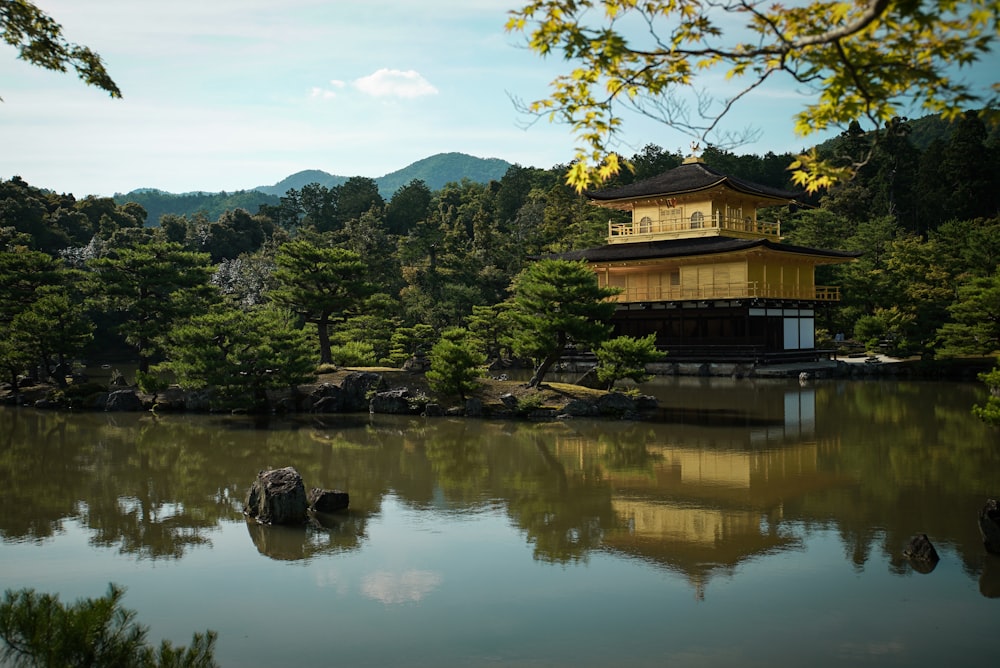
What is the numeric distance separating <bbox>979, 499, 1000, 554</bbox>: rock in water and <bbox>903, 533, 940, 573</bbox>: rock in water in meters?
0.57

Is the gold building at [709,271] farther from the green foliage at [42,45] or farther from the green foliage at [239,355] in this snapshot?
the green foliage at [42,45]

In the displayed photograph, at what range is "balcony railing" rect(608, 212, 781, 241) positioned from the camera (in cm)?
3409

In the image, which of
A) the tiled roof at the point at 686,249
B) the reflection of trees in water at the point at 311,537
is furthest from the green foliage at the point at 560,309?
the tiled roof at the point at 686,249

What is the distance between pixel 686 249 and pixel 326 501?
82.2ft

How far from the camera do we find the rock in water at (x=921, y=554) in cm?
728

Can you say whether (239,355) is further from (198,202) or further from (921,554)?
(198,202)

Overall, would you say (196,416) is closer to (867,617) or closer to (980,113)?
(867,617)

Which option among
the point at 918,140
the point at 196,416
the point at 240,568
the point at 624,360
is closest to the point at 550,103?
the point at 240,568

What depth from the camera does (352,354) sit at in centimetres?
2317

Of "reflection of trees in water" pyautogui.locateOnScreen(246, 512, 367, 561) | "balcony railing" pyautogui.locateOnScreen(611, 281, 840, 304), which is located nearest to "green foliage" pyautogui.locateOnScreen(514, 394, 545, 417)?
"reflection of trees in water" pyautogui.locateOnScreen(246, 512, 367, 561)

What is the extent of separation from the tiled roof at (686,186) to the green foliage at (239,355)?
65.5ft

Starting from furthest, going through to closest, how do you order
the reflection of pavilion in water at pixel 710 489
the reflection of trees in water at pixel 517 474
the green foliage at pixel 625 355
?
the green foliage at pixel 625 355 → the reflection of trees in water at pixel 517 474 → the reflection of pavilion in water at pixel 710 489

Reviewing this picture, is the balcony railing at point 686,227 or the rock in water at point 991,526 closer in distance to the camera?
the rock in water at point 991,526

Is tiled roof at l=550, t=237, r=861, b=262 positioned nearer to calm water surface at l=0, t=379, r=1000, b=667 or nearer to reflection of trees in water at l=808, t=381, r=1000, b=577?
reflection of trees in water at l=808, t=381, r=1000, b=577
